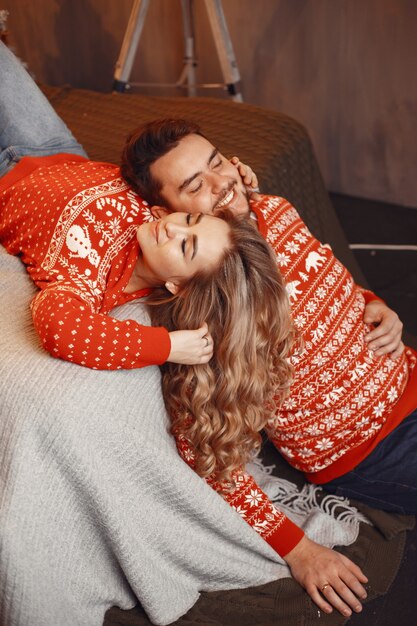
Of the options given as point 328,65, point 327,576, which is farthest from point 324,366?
point 328,65

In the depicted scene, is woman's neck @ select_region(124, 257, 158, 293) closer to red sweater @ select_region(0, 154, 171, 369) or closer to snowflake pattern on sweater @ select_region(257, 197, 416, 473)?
red sweater @ select_region(0, 154, 171, 369)

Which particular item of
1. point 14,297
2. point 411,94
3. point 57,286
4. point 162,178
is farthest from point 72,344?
point 411,94

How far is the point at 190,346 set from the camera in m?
1.15

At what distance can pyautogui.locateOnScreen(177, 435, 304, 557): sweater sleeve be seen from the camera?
1299 mm

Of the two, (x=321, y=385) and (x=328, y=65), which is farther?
(x=328, y=65)

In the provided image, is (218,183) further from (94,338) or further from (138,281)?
(94,338)

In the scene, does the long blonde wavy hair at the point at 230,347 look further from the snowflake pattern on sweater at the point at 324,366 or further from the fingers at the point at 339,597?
the fingers at the point at 339,597

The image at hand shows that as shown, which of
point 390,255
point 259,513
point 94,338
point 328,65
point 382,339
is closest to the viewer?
point 94,338

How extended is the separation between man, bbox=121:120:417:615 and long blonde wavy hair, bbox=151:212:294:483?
11 cm

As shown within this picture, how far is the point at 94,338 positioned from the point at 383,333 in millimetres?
634

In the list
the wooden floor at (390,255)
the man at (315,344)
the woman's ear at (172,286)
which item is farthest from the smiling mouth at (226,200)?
the wooden floor at (390,255)

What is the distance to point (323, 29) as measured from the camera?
8.93 ft

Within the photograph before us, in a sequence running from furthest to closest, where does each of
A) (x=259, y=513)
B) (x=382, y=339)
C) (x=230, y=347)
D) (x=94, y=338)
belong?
(x=382, y=339) → (x=259, y=513) → (x=230, y=347) → (x=94, y=338)

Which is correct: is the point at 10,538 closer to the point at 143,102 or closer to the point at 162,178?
the point at 162,178
